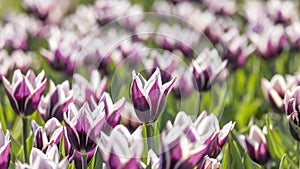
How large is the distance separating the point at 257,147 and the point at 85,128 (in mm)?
740

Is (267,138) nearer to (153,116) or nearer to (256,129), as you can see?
(256,129)

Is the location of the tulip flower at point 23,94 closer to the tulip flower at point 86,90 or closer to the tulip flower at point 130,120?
the tulip flower at point 86,90

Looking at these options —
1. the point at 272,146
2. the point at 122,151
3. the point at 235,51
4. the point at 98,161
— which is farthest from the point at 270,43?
the point at 122,151

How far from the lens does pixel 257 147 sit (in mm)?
2559

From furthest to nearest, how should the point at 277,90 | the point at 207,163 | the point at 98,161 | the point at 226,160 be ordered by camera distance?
1. the point at 277,90
2. the point at 226,160
3. the point at 98,161
4. the point at 207,163

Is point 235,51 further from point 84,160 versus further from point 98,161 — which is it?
point 84,160

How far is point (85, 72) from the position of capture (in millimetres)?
3875

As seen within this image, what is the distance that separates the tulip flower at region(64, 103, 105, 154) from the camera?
2113 millimetres

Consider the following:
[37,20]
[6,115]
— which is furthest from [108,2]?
[6,115]

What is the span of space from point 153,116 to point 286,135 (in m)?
1.18

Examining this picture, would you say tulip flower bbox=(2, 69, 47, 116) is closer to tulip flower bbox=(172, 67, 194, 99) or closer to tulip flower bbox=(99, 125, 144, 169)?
tulip flower bbox=(99, 125, 144, 169)

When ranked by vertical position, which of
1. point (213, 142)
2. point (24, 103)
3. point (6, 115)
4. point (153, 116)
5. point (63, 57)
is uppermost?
point (63, 57)

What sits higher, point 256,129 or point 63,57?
point 63,57

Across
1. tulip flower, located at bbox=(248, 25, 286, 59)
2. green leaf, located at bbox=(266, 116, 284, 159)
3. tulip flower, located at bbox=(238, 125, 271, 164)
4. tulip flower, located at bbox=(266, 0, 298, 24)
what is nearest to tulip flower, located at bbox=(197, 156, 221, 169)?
tulip flower, located at bbox=(238, 125, 271, 164)
